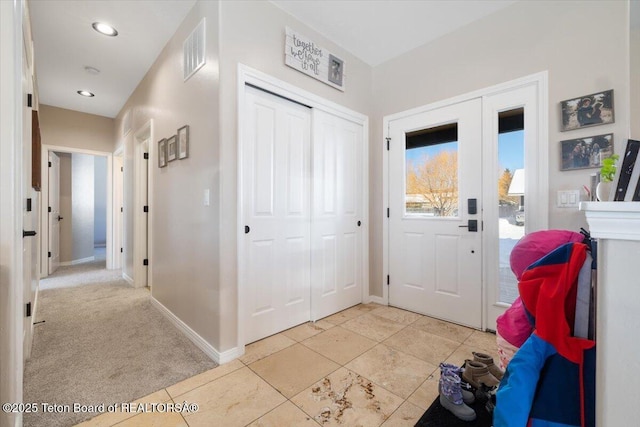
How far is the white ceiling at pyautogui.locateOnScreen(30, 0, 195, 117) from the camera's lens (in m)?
2.37

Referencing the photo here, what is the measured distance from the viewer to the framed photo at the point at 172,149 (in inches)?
103

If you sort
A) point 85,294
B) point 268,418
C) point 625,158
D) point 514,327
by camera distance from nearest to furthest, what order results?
1. point 625,158
2. point 514,327
3. point 268,418
4. point 85,294

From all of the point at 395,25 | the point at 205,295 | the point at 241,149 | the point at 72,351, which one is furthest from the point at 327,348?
the point at 395,25

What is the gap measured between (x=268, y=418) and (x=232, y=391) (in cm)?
35

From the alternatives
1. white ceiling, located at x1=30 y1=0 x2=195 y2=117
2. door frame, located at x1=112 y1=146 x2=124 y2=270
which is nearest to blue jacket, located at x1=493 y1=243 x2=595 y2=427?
white ceiling, located at x1=30 y1=0 x2=195 y2=117

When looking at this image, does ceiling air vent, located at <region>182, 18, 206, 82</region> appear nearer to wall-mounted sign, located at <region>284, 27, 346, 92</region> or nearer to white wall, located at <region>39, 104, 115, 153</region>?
wall-mounted sign, located at <region>284, 27, 346, 92</region>

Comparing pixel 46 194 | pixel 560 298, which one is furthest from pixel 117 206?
pixel 560 298

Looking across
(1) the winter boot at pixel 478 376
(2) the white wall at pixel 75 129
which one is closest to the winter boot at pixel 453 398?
(1) the winter boot at pixel 478 376

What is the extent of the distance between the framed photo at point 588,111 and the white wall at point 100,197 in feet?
29.9

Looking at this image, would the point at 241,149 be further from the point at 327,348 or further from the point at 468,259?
the point at 468,259

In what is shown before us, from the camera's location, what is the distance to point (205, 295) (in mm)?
2152

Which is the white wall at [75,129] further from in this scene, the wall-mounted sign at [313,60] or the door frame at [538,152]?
the door frame at [538,152]

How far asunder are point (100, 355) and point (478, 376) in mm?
2594

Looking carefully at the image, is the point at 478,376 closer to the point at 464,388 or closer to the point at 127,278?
the point at 464,388
